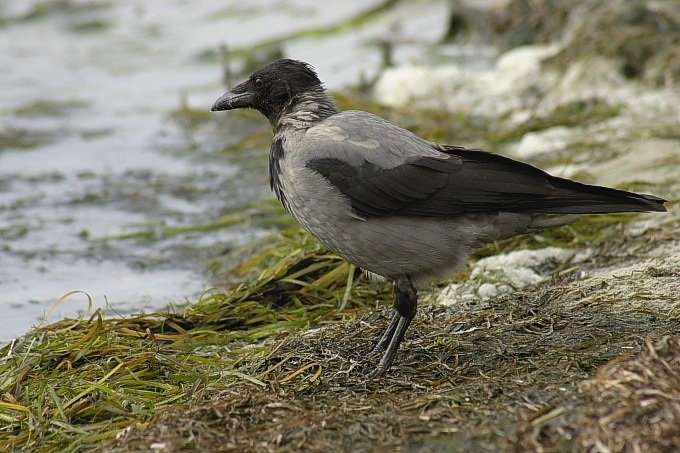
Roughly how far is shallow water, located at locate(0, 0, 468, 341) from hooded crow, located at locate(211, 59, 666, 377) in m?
2.14

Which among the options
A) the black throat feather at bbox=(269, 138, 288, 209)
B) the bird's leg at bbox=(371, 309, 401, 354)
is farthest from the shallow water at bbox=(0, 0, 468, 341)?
the bird's leg at bbox=(371, 309, 401, 354)

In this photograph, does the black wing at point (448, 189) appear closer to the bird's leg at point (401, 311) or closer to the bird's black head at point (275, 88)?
the bird's leg at point (401, 311)

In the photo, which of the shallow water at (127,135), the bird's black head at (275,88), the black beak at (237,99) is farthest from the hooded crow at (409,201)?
the shallow water at (127,135)

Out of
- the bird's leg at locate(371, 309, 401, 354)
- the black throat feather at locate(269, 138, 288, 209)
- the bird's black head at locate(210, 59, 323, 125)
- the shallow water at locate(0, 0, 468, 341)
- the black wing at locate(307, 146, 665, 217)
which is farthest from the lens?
the shallow water at locate(0, 0, 468, 341)

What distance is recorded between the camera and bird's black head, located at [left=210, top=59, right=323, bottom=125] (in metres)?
5.65

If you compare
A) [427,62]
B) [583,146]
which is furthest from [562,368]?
[427,62]

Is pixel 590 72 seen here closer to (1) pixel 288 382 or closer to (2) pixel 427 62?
(2) pixel 427 62

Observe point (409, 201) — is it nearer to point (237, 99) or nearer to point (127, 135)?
point (237, 99)

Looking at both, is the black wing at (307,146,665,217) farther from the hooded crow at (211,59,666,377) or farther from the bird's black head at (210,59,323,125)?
the bird's black head at (210,59,323,125)

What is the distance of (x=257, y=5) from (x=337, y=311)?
40.6ft

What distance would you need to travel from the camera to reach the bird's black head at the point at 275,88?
5648 millimetres

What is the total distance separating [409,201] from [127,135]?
7.80m

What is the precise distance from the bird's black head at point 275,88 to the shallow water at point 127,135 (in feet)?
5.69

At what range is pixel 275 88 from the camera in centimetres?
567
